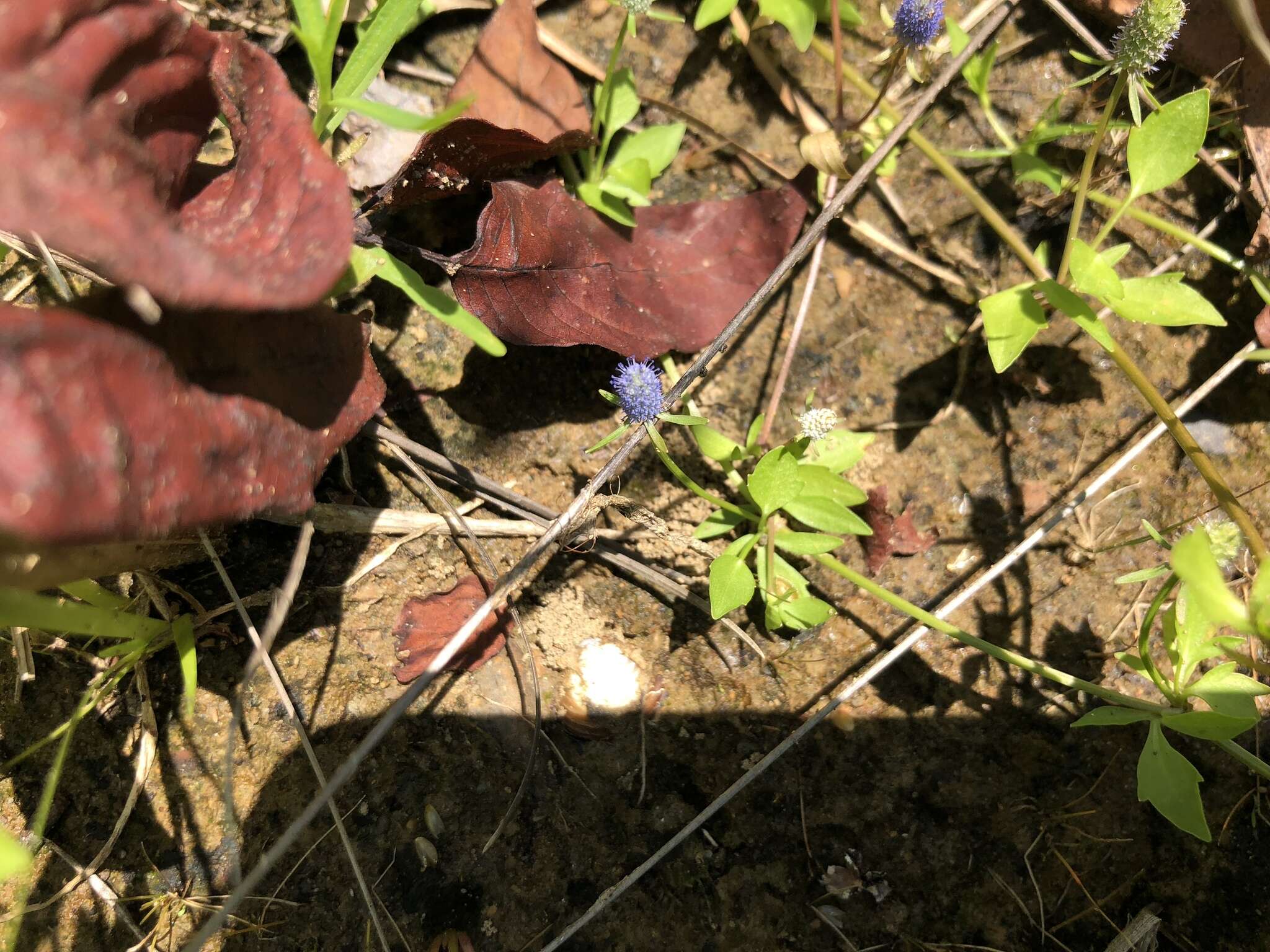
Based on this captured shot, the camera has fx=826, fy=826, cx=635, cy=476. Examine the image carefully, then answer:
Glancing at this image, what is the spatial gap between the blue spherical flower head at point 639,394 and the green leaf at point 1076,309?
105 cm

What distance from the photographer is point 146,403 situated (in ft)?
4.56

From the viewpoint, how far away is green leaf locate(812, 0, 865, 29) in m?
2.41

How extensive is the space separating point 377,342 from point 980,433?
5.84 feet

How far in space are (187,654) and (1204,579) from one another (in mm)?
2067

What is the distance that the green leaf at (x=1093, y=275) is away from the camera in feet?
6.66

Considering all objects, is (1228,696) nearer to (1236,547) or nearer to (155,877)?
(1236,547)

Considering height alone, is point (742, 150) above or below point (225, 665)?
above

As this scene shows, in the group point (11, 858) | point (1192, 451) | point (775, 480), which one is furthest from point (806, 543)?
point (11, 858)

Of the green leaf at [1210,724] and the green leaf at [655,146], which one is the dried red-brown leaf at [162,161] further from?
the green leaf at [1210,724]

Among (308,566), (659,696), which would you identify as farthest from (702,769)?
(308,566)

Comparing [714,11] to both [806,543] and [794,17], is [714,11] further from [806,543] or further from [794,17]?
[806,543]

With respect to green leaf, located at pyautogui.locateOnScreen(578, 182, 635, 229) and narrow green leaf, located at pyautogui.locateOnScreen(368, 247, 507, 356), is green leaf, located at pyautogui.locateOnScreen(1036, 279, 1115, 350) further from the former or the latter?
narrow green leaf, located at pyautogui.locateOnScreen(368, 247, 507, 356)

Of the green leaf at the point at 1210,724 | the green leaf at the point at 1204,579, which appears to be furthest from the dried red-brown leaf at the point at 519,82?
the green leaf at the point at 1210,724

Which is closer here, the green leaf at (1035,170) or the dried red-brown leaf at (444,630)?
the dried red-brown leaf at (444,630)
